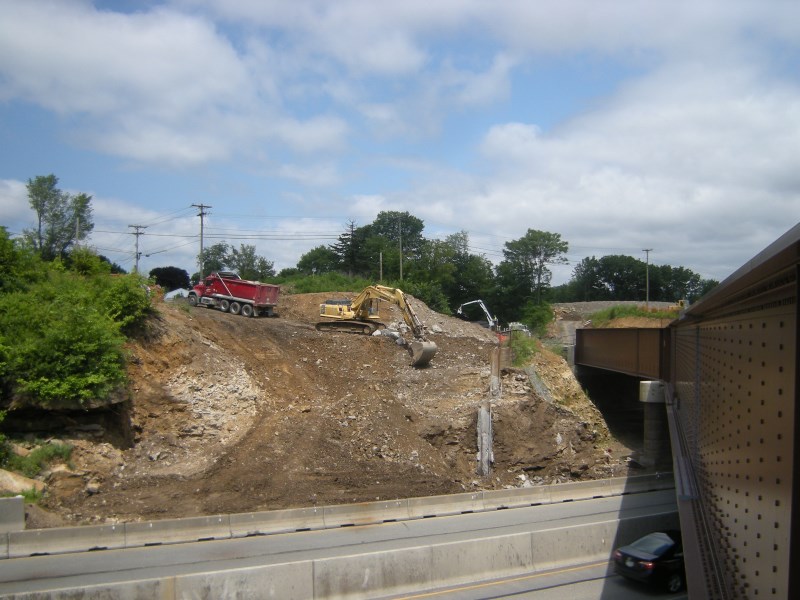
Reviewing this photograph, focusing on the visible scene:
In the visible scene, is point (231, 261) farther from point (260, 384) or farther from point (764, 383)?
point (764, 383)

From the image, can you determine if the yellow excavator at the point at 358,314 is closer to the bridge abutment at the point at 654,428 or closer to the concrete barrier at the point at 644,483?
the bridge abutment at the point at 654,428

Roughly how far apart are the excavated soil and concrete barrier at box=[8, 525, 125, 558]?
170cm

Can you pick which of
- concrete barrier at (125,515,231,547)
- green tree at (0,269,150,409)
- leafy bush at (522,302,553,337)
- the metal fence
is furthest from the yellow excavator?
the metal fence

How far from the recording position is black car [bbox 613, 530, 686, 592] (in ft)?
46.3

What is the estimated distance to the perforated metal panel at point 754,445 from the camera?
315 cm

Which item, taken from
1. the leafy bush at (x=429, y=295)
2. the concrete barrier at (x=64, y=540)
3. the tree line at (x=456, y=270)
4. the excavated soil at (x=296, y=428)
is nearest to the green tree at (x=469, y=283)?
the tree line at (x=456, y=270)

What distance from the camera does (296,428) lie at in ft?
86.4

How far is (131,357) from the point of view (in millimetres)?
26672

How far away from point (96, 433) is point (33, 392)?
2.54 m

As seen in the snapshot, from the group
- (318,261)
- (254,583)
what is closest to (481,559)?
Result: (254,583)

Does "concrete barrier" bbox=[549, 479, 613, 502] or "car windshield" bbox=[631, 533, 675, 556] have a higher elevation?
"car windshield" bbox=[631, 533, 675, 556]

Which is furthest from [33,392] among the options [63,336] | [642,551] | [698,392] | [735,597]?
[735,597]

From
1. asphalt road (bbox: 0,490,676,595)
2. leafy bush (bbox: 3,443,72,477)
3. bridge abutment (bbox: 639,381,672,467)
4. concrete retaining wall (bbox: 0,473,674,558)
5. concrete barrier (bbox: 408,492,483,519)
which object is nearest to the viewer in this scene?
asphalt road (bbox: 0,490,676,595)

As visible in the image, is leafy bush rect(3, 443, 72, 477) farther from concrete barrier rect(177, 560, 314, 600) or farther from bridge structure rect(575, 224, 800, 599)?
bridge structure rect(575, 224, 800, 599)
